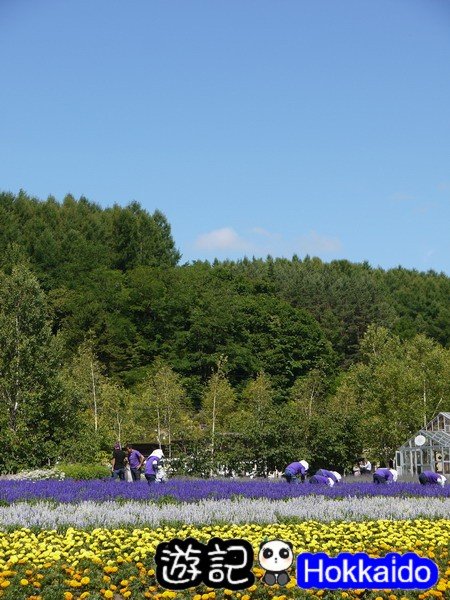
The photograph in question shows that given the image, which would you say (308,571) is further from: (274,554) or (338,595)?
(274,554)

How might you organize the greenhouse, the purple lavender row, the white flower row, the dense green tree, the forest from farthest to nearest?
the greenhouse, the forest, the dense green tree, the purple lavender row, the white flower row

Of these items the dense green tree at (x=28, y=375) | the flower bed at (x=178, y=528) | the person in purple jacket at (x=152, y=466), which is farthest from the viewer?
the dense green tree at (x=28, y=375)

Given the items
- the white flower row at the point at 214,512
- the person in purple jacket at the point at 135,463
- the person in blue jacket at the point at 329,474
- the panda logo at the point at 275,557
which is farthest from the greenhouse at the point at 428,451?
the panda logo at the point at 275,557

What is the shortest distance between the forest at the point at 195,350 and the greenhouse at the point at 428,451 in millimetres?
1596

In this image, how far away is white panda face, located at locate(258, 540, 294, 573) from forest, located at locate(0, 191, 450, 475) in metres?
20.8

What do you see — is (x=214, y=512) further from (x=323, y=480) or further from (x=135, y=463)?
(x=135, y=463)

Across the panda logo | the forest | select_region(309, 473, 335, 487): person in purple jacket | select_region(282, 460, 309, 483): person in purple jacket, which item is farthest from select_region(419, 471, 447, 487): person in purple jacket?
the panda logo

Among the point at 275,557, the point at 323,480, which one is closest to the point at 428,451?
the point at 323,480

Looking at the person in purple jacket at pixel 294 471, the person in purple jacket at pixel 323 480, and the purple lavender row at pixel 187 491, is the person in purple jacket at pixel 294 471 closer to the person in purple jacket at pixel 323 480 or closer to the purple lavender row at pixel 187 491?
the person in purple jacket at pixel 323 480

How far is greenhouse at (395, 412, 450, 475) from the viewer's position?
35.2 meters

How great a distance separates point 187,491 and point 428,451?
21.3 m

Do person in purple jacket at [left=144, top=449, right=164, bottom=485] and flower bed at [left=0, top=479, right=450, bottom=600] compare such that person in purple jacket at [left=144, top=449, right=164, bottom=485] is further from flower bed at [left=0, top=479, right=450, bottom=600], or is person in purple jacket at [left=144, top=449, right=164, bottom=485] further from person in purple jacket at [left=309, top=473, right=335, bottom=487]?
person in purple jacket at [left=309, top=473, right=335, bottom=487]

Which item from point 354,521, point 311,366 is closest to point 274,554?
point 354,521

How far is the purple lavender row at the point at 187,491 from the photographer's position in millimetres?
16328
